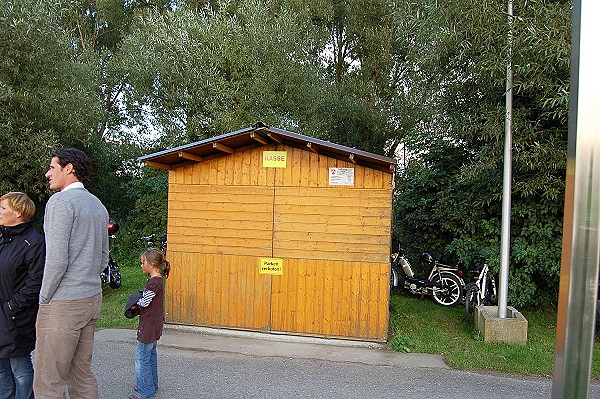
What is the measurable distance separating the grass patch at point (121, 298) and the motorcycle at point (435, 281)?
530 centimetres

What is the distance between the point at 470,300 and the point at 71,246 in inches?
264

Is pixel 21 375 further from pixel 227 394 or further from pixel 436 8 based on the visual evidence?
pixel 436 8

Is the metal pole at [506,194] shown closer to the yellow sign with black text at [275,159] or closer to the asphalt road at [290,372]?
the asphalt road at [290,372]

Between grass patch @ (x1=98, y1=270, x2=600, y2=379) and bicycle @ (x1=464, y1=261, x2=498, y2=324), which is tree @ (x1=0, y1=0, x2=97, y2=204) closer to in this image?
grass patch @ (x1=98, y1=270, x2=600, y2=379)

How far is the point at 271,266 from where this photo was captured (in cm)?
713

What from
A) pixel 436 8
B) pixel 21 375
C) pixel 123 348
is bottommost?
pixel 123 348

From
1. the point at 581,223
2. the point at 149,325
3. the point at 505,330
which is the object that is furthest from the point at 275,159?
the point at 581,223

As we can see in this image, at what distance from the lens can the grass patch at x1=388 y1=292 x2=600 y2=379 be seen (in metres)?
6.01

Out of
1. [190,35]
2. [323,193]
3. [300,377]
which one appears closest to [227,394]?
[300,377]

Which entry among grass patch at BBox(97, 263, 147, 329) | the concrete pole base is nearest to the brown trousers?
grass patch at BBox(97, 263, 147, 329)

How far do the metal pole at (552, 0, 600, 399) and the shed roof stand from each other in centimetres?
491

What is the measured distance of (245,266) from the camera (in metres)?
A: 7.21

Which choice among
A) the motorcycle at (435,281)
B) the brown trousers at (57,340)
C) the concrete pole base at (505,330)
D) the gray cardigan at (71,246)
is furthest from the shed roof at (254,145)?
the brown trousers at (57,340)

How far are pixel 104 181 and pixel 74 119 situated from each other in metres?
4.40
